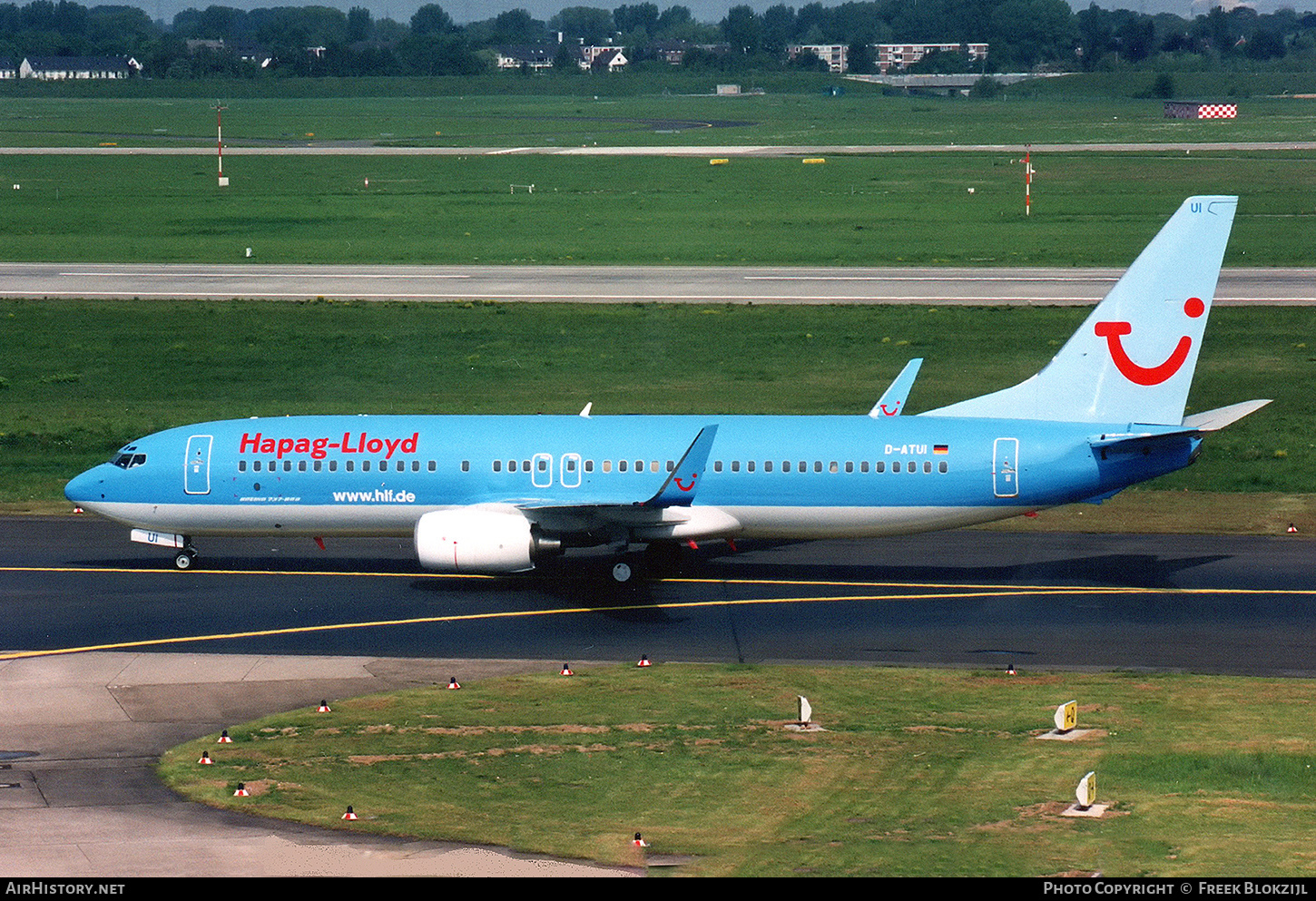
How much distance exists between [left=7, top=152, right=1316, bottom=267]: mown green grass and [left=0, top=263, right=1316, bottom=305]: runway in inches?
166

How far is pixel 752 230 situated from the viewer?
116750 mm

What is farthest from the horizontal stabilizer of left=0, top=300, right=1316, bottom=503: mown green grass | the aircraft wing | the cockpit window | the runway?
the runway

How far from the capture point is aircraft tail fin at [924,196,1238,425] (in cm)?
4188

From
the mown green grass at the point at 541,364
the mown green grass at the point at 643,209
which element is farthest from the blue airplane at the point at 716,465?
the mown green grass at the point at 643,209

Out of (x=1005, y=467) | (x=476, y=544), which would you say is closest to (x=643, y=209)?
(x=1005, y=467)

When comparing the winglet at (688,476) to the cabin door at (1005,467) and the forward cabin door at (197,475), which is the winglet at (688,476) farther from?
the forward cabin door at (197,475)

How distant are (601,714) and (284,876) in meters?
9.59

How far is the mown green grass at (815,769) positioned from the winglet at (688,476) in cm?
640

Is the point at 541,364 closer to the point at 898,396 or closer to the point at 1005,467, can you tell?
the point at 898,396

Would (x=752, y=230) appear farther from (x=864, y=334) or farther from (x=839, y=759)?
(x=839, y=759)

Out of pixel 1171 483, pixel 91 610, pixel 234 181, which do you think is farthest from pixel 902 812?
pixel 234 181

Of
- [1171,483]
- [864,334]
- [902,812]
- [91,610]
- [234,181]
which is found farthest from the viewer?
[234,181]

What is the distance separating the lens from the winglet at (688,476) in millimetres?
40438

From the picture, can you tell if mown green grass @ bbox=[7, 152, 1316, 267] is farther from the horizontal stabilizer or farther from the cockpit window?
the horizontal stabilizer
